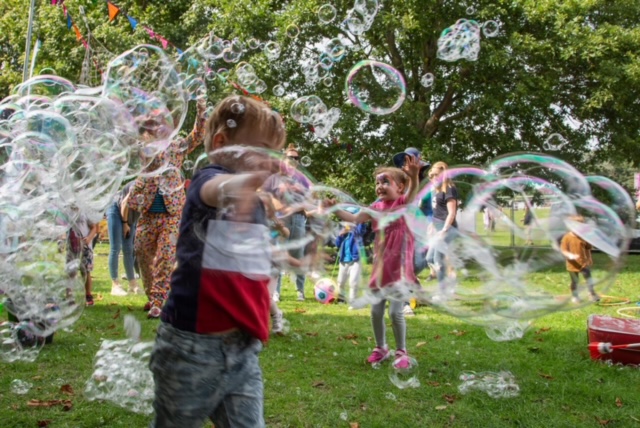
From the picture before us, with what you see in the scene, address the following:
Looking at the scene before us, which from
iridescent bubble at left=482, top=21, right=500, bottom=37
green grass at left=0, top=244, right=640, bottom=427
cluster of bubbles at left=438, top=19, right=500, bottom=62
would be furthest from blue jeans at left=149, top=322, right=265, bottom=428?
iridescent bubble at left=482, top=21, right=500, bottom=37

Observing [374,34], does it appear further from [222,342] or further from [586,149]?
[222,342]

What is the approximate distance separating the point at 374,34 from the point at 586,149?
5860mm

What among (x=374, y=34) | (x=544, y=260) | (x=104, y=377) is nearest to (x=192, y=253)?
(x=544, y=260)

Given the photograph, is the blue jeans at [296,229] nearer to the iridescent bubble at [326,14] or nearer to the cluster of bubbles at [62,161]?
the cluster of bubbles at [62,161]

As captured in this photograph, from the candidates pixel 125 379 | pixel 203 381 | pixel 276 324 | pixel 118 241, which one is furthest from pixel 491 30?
pixel 203 381

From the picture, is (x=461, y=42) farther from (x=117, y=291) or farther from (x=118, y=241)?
(x=117, y=291)

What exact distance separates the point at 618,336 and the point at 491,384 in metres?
1.18

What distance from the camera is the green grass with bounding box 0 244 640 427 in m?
3.22

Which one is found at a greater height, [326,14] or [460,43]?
[326,14]

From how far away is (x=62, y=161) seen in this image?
3938 millimetres

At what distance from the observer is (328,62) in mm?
6102

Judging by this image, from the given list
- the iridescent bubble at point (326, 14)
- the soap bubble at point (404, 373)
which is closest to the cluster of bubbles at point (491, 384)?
the soap bubble at point (404, 373)

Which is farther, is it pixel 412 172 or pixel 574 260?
pixel 412 172

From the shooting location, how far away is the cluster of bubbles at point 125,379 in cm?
331
